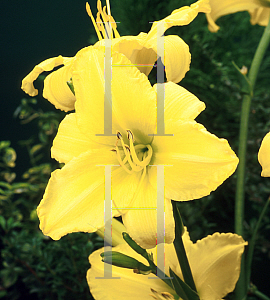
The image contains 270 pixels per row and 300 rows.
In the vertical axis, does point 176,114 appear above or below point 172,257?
above

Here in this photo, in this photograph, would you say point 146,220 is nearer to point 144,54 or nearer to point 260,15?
point 144,54

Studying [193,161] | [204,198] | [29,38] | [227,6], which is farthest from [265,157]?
[29,38]

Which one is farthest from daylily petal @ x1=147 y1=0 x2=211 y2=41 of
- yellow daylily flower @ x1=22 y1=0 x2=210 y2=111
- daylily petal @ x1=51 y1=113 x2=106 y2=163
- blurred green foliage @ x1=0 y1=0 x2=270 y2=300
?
blurred green foliage @ x1=0 y1=0 x2=270 y2=300

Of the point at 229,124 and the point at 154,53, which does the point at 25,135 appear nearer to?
the point at 229,124

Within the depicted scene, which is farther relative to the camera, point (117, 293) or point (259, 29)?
point (259, 29)

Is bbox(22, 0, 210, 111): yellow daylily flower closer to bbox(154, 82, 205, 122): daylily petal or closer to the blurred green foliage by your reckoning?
bbox(154, 82, 205, 122): daylily petal

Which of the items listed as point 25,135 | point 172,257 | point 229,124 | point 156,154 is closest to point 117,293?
point 172,257

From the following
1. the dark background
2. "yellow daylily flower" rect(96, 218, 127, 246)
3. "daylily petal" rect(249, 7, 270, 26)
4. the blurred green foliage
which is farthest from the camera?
the dark background
